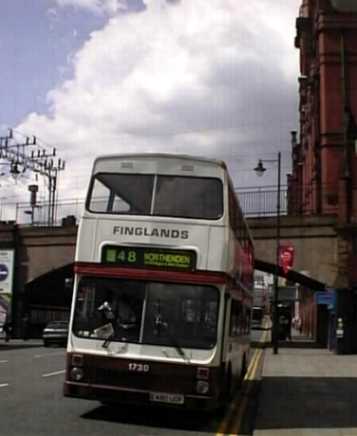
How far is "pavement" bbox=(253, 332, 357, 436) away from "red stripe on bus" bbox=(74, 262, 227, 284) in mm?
2367

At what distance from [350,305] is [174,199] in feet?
80.5

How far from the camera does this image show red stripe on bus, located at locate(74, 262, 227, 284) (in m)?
11.6

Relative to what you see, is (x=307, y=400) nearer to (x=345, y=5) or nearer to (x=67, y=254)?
(x=345, y=5)

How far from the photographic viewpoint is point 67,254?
44688 mm

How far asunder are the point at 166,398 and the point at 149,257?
7.20 feet

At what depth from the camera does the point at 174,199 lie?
1232 centimetres

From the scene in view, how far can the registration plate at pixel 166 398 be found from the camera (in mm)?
11211

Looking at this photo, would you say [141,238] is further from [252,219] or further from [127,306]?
[252,219]

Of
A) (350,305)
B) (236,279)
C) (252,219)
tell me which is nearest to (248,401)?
(236,279)

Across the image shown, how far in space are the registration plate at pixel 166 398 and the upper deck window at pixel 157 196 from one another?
9.29 ft

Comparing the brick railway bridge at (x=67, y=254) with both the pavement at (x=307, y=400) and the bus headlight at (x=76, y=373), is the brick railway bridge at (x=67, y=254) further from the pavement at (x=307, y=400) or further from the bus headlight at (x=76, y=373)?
the bus headlight at (x=76, y=373)

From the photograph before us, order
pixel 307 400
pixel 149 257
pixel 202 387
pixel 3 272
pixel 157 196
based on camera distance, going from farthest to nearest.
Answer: pixel 3 272, pixel 307 400, pixel 157 196, pixel 149 257, pixel 202 387

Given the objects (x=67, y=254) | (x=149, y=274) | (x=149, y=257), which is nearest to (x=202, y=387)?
(x=149, y=274)

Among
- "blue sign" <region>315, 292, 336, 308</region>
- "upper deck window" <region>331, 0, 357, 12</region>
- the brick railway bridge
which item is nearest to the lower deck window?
"upper deck window" <region>331, 0, 357, 12</region>
